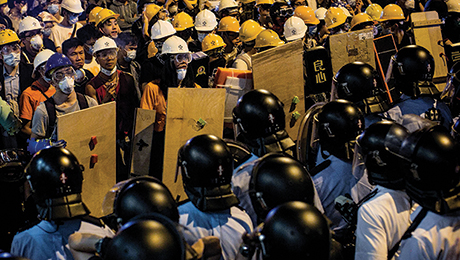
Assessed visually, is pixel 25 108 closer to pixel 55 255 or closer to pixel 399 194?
pixel 55 255

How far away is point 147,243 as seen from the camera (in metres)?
2.18

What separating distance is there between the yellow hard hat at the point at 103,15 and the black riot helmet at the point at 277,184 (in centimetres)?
659

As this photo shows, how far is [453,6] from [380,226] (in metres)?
8.20

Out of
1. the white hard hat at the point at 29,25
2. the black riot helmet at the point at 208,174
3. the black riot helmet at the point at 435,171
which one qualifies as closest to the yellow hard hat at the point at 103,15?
the white hard hat at the point at 29,25

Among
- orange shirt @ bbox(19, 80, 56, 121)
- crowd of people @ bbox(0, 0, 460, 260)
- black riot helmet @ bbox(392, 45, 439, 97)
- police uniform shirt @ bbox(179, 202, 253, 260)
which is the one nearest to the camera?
crowd of people @ bbox(0, 0, 460, 260)

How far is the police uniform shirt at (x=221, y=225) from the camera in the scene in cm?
313

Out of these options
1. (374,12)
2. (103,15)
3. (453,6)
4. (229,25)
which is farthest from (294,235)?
(374,12)

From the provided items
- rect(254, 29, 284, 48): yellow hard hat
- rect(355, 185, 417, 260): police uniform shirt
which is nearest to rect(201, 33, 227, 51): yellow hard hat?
rect(254, 29, 284, 48): yellow hard hat

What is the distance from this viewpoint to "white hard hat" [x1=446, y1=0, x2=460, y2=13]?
31.4 feet

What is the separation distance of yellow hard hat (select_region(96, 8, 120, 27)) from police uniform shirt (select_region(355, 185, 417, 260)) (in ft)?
22.9

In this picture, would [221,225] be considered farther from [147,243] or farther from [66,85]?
[66,85]

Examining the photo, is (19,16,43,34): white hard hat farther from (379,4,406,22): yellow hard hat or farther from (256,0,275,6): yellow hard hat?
(379,4,406,22): yellow hard hat

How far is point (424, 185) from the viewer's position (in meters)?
2.88

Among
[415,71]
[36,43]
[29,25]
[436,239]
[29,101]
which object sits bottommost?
[436,239]
